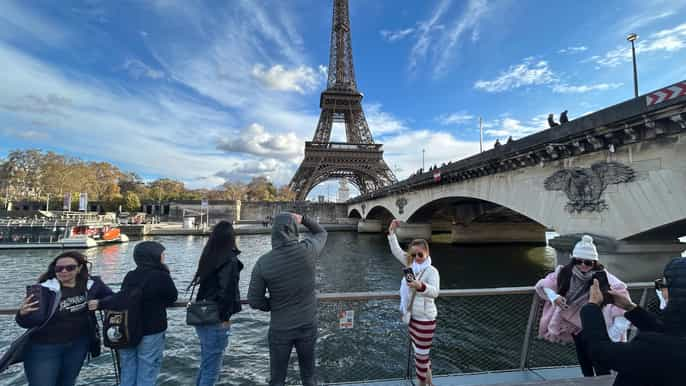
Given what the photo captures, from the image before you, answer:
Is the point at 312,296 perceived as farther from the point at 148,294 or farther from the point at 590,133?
the point at 590,133

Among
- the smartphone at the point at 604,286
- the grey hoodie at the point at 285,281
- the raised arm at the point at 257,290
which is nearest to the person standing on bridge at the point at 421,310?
the grey hoodie at the point at 285,281

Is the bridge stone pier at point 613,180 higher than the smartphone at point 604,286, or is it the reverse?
the bridge stone pier at point 613,180

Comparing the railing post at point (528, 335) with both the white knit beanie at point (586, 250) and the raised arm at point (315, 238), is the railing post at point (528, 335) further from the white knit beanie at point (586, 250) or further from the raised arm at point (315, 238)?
the raised arm at point (315, 238)

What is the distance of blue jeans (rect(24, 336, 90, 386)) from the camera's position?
261cm

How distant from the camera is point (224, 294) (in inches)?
113

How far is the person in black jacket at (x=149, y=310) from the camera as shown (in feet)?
9.18

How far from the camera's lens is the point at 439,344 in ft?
23.6

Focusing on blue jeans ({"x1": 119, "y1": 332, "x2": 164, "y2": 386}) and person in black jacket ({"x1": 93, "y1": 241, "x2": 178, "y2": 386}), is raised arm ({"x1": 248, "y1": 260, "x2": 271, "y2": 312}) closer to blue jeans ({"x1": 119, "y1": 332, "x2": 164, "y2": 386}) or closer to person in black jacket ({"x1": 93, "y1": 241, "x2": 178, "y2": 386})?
person in black jacket ({"x1": 93, "y1": 241, "x2": 178, "y2": 386})

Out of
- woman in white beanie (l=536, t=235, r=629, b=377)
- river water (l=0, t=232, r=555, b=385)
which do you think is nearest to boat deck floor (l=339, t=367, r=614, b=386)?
woman in white beanie (l=536, t=235, r=629, b=377)

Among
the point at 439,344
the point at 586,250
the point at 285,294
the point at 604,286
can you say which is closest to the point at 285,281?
the point at 285,294

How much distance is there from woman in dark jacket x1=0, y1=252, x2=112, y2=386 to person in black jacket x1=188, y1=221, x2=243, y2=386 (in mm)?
929

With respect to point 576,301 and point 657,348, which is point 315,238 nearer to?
point 657,348

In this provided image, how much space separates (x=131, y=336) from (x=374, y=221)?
152 feet

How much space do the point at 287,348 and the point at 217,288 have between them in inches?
34.3
